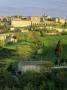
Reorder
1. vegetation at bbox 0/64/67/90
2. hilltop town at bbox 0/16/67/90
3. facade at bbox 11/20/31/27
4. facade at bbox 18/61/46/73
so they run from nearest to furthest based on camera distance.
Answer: vegetation at bbox 0/64/67/90, hilltop town at bbox 0/16/67/90, facade at bbox 18/61/46/73, facade at bbox 11/20/31/27

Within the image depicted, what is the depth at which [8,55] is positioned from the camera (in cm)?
3375

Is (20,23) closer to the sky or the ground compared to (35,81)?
closer to the ground

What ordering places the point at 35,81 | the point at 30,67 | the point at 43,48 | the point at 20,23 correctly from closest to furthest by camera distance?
the point at 35,81 → the point at 30,67 → the point at 43,48 → the point at 20,23

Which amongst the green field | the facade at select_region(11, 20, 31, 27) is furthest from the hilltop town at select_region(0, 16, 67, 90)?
the facade at select_region(11, 20, 31, 27)

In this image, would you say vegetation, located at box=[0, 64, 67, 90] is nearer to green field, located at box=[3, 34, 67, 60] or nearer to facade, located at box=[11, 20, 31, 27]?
green field, located at box=[3, 34, 67, 60]

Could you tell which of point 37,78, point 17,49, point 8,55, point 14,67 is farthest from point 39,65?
point 17,49

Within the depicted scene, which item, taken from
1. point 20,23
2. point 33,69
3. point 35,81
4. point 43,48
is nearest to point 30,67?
point 33,69

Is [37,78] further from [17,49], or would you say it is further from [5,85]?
[17,49]

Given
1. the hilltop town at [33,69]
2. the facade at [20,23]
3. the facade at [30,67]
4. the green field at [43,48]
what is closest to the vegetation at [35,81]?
the hilltop town at [33,69]

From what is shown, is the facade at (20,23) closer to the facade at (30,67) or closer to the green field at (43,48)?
the green field at (43,48)

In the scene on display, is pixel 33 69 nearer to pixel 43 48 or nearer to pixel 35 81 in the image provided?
pixel 35 81

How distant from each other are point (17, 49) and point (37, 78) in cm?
1760

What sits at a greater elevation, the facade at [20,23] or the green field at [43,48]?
the green field at [43,48]

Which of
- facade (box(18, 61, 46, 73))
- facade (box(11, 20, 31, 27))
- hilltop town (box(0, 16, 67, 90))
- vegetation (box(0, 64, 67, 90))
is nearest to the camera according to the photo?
vegetation (box(0, 64, 67, 90))
